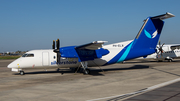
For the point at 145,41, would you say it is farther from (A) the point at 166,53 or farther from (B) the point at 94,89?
(A) the point at 166,53

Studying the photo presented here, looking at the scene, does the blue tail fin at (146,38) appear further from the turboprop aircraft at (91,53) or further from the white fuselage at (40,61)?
the white fuselage at (40,61)

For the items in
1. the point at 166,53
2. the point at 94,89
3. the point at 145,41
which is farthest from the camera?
the point at 166,53

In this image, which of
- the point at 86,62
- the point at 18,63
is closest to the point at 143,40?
the point at 86,62

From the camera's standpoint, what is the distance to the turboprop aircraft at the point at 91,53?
1811 cm

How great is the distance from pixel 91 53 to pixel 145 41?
6.91m

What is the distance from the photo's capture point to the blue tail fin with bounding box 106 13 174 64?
65.5 feet

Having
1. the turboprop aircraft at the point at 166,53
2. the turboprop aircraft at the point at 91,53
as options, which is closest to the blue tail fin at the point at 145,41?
the turboprop aircraft at the point at 91,53

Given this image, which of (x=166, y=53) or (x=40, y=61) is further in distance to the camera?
(x=166, y=53)

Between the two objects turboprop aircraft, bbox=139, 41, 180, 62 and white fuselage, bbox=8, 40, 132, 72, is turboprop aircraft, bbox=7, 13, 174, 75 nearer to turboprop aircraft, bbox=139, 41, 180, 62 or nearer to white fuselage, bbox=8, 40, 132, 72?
white fuselage, bbox=8, 40, 132, 72

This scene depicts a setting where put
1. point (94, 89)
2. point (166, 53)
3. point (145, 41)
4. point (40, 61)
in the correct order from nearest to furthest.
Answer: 1. point (94, 89)
2. point (40, 61)
3. point (145, 41)
4. point (166, 53)

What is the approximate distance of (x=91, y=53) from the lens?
18.6 meters

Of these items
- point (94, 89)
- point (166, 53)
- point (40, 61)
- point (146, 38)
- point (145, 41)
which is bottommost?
point (94, 89)

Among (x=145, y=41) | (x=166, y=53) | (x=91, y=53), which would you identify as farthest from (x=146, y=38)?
(x=166, y=53)

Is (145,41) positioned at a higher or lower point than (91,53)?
higher
